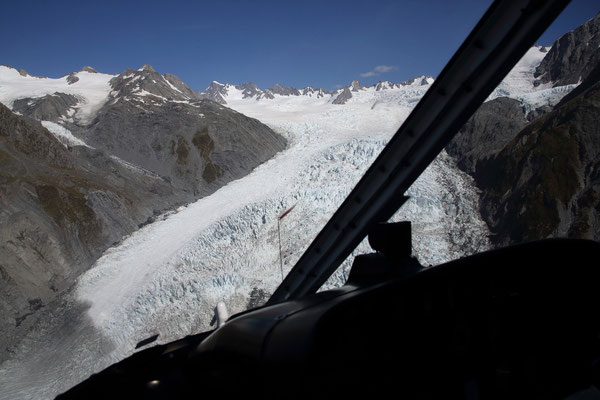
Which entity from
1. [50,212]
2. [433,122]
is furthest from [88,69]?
[433,122]

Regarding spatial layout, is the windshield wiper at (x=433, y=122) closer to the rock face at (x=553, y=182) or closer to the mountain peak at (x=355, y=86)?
the rock face at (x=553, y=182)

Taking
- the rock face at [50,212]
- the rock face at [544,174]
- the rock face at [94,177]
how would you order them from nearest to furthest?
the rock face at [544,174] < the rock face at [50,212] < the rock face at [94,177]

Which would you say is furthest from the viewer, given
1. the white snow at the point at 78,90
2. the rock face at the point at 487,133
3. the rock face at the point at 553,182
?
the white snow at the point at 78,90

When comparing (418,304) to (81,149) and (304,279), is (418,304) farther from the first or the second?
(81,149)

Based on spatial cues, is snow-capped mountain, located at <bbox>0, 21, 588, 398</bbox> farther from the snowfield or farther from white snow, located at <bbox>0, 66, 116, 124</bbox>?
white snow, located at <bbox>0, 66, 116, 124</bbox>

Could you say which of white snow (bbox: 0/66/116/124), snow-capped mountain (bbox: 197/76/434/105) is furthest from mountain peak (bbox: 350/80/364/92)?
white snow (bbox: 0/66/116/124)

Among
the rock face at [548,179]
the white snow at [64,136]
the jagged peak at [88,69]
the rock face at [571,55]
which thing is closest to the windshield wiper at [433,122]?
the rock face at [548,179]

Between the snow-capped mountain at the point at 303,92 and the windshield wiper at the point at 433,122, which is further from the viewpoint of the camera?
the snow-capped mountain at the point at 303,92
